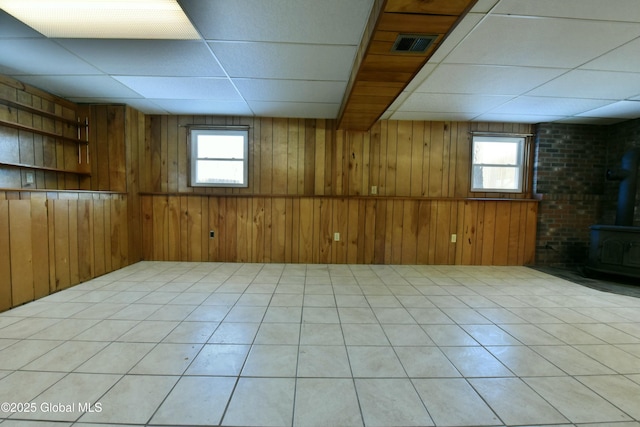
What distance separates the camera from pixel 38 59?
2582 mm

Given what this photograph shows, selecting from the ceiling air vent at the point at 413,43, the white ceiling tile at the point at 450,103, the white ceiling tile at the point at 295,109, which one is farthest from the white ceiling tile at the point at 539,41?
the white ceiling tile at the point at 295,109

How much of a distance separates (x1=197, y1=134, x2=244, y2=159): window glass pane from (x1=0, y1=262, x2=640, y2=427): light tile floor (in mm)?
2174

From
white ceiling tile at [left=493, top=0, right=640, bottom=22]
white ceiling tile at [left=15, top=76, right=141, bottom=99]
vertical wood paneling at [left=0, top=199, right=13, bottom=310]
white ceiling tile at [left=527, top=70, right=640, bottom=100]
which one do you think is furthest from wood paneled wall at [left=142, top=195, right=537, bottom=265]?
white ceiling tile at [left=493, top=0, right=640, bottom=22]

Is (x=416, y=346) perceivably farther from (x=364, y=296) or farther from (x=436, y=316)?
(x=364, y=296)

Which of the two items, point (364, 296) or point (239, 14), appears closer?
point (239, 14)

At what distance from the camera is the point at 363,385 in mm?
1521

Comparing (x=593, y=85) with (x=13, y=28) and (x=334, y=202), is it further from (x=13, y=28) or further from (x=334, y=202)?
(x=13, y=28)

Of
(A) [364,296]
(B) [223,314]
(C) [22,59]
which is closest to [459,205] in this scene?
(A) [364,296]

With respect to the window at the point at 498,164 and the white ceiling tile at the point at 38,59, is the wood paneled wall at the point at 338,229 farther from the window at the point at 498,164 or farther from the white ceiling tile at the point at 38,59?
the white ceiling tile at the point at 38,59

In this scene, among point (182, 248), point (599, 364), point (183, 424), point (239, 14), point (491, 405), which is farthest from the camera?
point (182, 248)

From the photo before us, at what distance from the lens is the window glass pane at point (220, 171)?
4395mm

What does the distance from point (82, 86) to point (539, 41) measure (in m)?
4.69

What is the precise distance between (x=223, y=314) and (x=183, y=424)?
1.17 meters

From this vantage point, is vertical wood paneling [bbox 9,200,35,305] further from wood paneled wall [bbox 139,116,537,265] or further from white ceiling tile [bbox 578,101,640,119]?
white ceiling tile [bbox 578,101,640,119]
